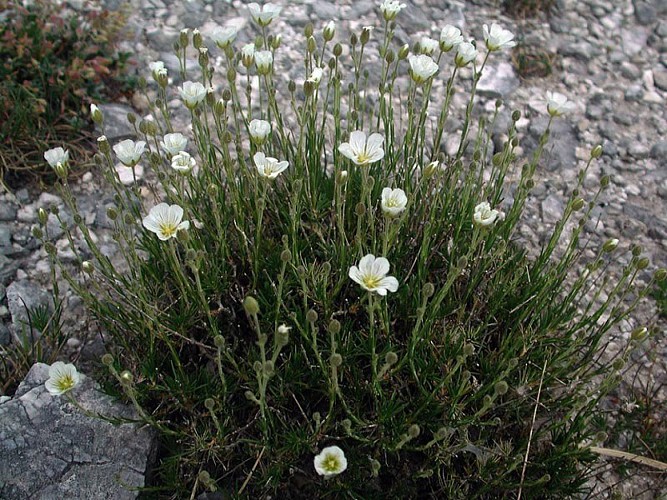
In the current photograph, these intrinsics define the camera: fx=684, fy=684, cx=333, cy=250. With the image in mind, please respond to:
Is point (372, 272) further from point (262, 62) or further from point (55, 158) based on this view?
point (55, 158)

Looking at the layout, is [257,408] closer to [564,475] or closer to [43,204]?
[564,475]

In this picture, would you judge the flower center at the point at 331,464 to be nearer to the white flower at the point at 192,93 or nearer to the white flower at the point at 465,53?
the white flower at the point at 192,93

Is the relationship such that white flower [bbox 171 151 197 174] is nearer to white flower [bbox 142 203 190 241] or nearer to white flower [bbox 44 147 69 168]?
white flower [bbox 142 203 190 241]

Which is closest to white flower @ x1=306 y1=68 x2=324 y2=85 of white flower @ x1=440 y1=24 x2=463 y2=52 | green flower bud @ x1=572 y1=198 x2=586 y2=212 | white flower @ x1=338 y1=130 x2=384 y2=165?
white flower @ x1=338 y1=130 x2=384 y2=165

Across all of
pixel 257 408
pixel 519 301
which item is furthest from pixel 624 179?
pixel 257 408

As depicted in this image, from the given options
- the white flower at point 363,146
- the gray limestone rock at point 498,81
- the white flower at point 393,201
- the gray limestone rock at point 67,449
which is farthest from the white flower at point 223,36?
the gray limestone rock at point 498,81

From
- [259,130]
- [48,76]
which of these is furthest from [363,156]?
[48,76]
